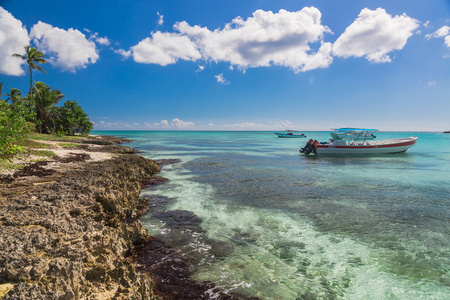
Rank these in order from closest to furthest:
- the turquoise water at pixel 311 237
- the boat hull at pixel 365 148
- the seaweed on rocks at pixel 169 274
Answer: the seaweed on rocks at pixel 169 274, the turquoise water at pixel 311 237, the boat hull at pixel 365 148

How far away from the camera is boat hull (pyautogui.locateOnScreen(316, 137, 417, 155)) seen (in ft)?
121

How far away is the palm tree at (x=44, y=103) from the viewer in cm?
4194

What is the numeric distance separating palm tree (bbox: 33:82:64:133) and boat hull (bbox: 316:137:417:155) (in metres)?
50.4

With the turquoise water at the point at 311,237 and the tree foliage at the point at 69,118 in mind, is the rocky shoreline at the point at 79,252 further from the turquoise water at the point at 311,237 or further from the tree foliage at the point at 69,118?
the tree foliage at the point at 69,118

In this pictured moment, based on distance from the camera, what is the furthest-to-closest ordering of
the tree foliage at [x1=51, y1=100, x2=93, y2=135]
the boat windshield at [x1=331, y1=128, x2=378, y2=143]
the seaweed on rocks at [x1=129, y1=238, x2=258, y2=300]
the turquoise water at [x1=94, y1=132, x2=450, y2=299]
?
the tree foliage at [x1=51, y1=100, x2=93, y2=135]
the boat windshield at [x1=331, y1=128, x2=378, y2=143]
the turquoise water at [x1=94, y1=132, x2=450, y2=299]
the seaweed on rocks at [x1=129, y1=238, x2=258, y2=300]

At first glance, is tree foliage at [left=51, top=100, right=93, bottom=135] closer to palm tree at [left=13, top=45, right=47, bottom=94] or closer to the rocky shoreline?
palm tree at [left=13, top=45, right=47, bottom=94]

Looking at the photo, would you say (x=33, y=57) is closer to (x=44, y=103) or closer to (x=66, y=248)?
(x=44, y=103)

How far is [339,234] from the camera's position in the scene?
28.2 ft

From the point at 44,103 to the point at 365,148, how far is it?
193 ft

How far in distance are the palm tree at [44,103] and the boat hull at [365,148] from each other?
1986 inches

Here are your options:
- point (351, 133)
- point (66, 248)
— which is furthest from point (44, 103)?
point (351, 133)

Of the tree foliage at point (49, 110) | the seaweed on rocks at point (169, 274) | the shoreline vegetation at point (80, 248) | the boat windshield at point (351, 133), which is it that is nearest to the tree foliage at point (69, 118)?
the tree foliage at point (49, 110)

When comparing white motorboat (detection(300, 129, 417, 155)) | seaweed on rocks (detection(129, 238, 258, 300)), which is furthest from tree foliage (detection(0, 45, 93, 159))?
white motorboat (detection(300, 129, 417, 155))

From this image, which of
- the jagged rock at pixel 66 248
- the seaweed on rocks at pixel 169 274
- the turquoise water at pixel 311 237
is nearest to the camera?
the jagged rock at pixel 66 248
